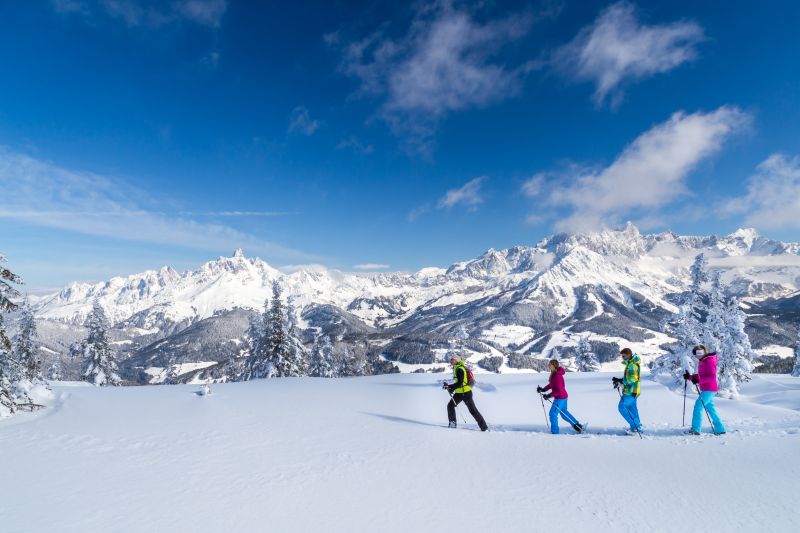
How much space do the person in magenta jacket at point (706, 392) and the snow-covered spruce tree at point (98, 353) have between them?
156ft

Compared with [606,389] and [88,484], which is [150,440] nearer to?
[88,484]

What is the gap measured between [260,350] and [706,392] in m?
40.2

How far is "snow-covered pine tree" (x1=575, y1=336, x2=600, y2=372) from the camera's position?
6194 centimetres

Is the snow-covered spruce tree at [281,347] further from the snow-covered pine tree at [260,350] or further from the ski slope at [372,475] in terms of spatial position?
the ski slope at [372,475]

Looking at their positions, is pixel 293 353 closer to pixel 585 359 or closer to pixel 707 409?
pixel 707 409

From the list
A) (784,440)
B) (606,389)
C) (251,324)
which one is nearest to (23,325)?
(251,324)

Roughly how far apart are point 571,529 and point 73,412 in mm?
14782

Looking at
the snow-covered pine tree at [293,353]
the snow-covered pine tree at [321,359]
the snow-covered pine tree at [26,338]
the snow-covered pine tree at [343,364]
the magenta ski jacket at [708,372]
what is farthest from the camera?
the snow-covered pine tree at [343,364]

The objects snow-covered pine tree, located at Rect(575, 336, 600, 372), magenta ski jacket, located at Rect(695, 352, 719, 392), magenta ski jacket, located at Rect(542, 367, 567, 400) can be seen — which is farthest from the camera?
snow-covered pine tree, located at Rect(575, 336, 600, 372)

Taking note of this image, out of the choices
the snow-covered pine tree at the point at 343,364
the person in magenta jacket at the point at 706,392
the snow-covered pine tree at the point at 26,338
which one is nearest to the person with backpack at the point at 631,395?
the person in magenta jacket at the point at 706,392

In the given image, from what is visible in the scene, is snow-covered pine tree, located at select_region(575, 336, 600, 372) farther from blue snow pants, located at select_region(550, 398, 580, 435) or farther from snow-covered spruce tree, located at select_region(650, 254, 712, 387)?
blue snow pants, located at select_region(550, 398, 580, 435)

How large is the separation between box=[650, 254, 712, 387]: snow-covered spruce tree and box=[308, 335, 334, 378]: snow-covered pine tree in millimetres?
38606

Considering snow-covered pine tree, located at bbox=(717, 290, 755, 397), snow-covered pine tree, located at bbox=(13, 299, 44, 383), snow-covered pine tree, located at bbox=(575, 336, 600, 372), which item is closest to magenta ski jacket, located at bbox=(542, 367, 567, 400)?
snow-covered pine tree, located at bbox=(717, 290, 755, 397)

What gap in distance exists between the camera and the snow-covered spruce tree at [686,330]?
23859 millimetres
